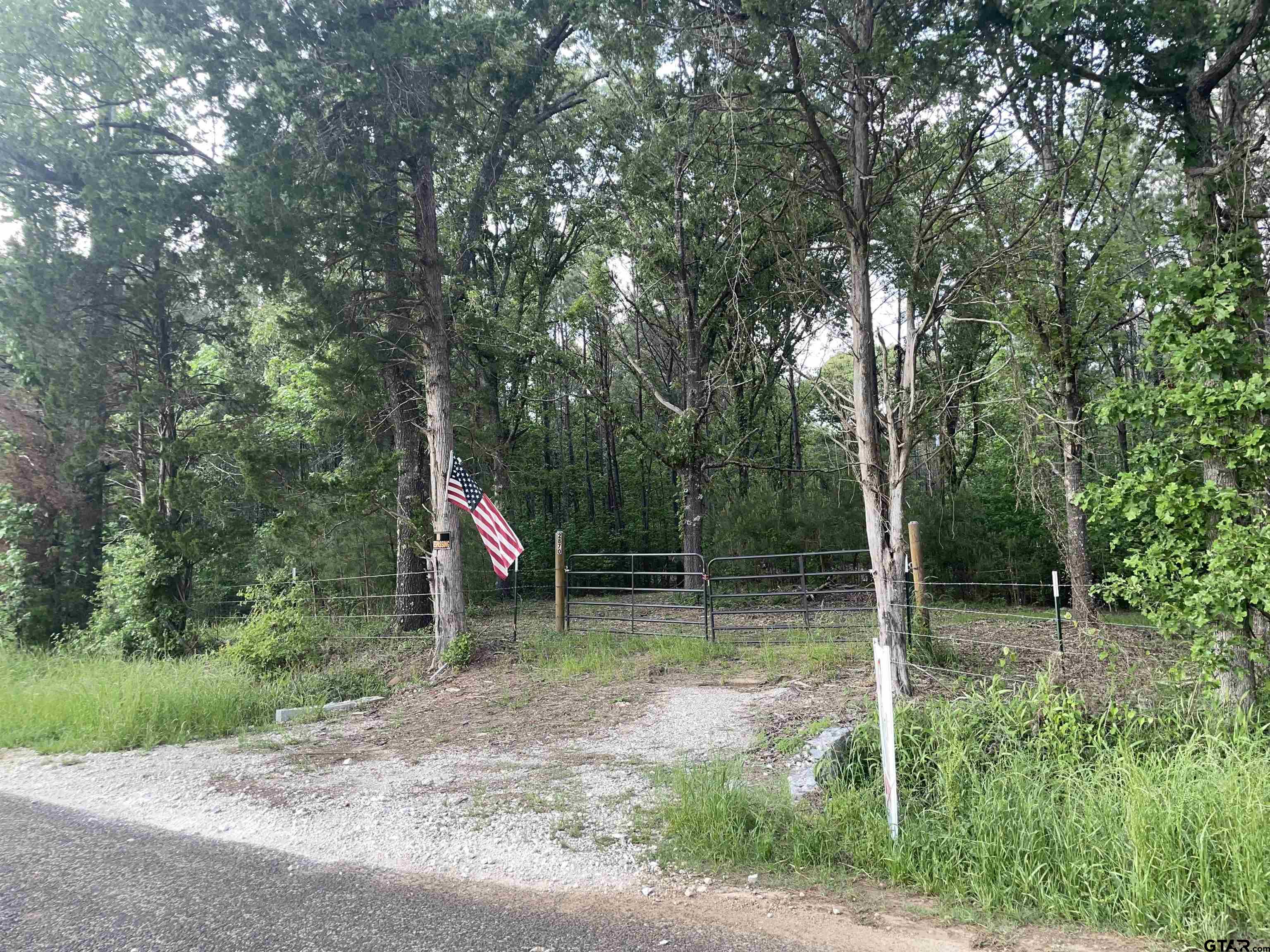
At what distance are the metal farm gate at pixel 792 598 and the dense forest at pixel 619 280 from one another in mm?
686

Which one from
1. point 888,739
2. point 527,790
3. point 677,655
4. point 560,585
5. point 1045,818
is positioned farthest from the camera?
point 560,585

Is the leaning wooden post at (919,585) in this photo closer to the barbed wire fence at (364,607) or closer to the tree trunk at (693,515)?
the barbed wire fence at (364,607)

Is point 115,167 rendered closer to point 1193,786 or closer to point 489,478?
point 489,478

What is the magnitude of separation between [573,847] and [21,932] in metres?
2.64

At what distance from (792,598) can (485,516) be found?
842 centimetres

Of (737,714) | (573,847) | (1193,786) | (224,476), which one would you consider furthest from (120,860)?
(224,476)

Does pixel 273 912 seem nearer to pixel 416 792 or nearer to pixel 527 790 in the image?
pixel 416 792

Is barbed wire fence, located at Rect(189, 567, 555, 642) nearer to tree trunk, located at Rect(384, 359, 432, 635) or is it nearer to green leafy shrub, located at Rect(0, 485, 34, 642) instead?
tree trunk, located at Rect(384, 359, 432, 635)

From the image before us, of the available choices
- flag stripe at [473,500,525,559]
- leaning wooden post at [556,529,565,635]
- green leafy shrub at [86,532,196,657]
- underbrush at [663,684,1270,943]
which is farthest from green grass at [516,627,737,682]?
green leafy shrub at [86,532,196,657]

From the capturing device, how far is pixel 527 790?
553 cm

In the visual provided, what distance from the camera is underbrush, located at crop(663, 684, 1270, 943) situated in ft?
11.3

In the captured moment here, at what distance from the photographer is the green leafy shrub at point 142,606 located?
1277 cm

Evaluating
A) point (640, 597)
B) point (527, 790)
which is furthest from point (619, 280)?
point (527, 790)

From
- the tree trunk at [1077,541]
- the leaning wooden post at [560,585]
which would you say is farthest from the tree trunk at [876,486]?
the leaning wooden post at [560,585]
